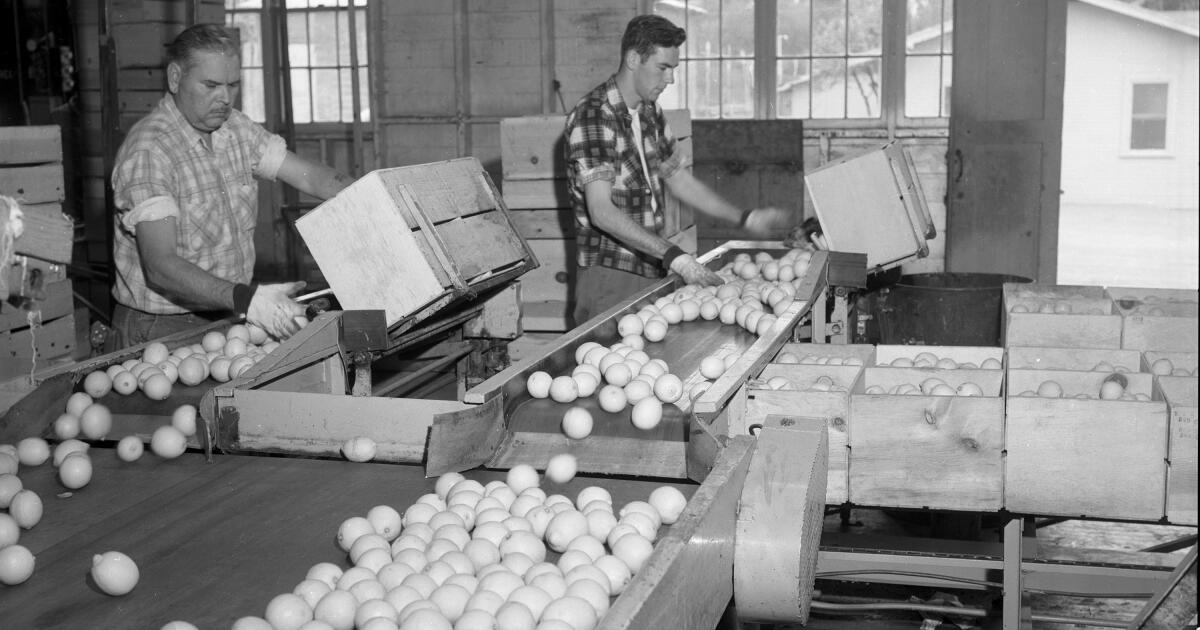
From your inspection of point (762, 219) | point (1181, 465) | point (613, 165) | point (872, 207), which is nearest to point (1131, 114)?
point (872, 207)

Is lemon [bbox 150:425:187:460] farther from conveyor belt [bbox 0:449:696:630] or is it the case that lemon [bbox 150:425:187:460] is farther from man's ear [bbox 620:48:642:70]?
man's ear [bbox 620:48:642:70]

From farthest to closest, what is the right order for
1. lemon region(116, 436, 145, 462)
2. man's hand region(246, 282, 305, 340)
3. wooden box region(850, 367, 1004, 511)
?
man's hand region(246, 282, 305, 340), wooden box region(850, 367, 1004, 511), lemon region(116, 436, 145, 462)

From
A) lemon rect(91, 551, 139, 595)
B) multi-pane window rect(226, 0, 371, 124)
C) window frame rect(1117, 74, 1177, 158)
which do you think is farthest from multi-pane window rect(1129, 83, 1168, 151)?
lemon rect(91, 551, 139, 595)

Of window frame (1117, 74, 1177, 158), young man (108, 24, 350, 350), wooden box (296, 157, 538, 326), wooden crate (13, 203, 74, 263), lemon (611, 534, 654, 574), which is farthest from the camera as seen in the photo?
window frame (1117, 74, 1177, 158)

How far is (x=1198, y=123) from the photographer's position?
123 cm

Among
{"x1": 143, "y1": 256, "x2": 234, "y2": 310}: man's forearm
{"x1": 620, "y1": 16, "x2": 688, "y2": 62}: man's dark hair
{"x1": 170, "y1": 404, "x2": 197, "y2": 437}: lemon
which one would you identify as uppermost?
{"x1": 620, "y1": 16, "x2": 688, "y2": 62}: man's dark hair

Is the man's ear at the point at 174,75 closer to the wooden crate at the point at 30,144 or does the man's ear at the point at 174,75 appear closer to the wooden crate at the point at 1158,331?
the wooden crate at the point at 30,144

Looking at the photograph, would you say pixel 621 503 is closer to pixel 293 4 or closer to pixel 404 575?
pixel 404 575

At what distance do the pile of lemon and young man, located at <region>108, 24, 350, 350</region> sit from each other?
3.99ft

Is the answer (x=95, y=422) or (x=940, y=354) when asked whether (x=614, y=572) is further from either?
(x=940, y=354)

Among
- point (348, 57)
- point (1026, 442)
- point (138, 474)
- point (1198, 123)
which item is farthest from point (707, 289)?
point (348, 57)

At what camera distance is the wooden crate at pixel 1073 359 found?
3.40 metres

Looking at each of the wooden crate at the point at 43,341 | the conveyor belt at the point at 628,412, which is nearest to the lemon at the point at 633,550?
the conveyor belt at the point at 628,412

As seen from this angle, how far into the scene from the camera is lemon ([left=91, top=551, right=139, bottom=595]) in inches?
70.4
